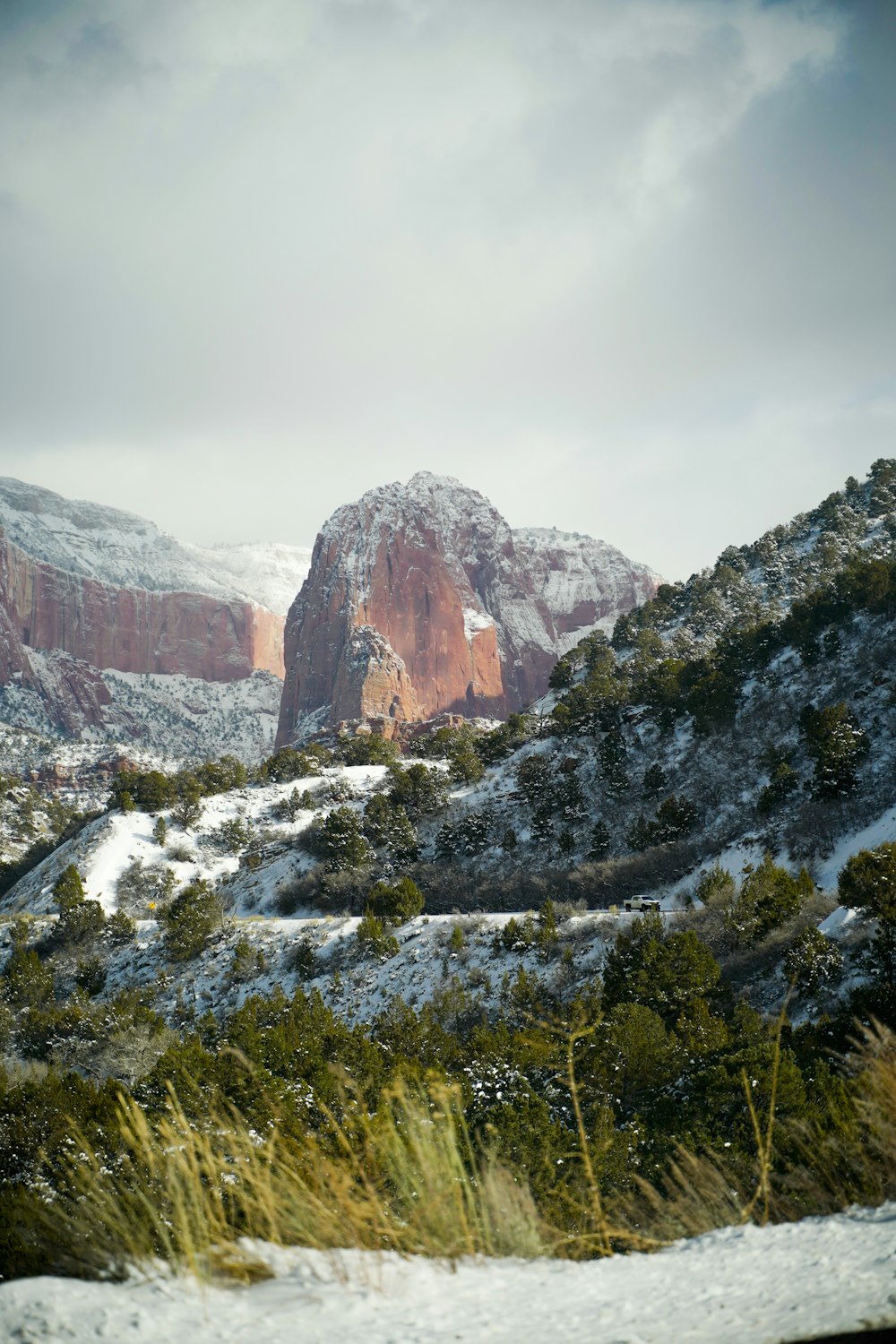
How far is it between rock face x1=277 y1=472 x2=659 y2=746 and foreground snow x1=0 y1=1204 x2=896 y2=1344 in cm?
11969

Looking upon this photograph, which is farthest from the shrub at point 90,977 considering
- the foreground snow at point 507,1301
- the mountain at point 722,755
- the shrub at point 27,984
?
the foreground snow at point 507,1301

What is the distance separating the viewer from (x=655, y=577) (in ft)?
614

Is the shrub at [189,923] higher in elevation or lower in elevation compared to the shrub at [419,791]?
lower

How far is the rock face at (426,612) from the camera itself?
134750mm

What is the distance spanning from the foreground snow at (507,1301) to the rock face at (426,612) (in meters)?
120

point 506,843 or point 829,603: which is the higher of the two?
point 829,603

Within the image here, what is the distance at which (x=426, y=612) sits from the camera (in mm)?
147500

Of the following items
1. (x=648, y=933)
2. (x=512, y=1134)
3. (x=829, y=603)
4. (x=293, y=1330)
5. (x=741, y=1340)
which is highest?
(x=829, y=603)

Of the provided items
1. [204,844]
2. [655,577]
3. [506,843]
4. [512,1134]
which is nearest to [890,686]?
[506,843]

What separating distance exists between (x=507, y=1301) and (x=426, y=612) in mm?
144205

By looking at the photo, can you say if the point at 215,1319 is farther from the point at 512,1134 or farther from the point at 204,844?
the point at 204,844

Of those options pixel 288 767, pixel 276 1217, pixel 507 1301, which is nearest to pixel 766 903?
pixel 507 1301

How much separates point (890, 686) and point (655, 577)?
152 m

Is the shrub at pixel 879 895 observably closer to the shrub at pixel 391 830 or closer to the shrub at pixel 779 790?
the shrub at pixel 779 790
